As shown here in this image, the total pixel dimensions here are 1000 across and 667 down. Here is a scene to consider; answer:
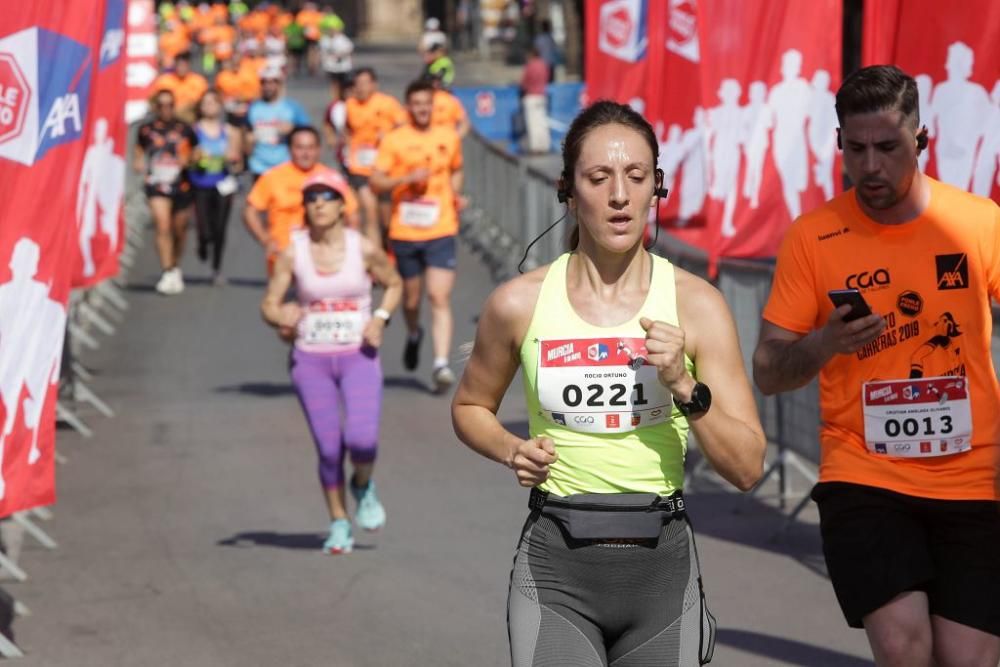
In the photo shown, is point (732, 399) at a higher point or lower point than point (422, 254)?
higher

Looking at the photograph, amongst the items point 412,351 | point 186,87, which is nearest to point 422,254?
point 412,351

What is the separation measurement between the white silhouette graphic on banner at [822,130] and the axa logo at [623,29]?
316 centimetres

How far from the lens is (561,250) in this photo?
19.1 metres

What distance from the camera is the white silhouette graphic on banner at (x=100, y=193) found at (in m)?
11.7

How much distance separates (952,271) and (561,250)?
45.7 ft

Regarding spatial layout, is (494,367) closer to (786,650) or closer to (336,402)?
(786,650)

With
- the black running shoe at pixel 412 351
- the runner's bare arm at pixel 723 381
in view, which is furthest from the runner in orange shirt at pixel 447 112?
the runner's bare arm at pixel 723 381

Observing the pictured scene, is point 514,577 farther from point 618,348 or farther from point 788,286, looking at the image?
point 788,286

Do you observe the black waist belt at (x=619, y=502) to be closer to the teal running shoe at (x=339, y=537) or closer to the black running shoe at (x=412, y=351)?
the teal running shoe at (x=339, y=537)

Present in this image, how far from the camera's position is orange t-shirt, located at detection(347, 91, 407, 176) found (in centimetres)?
2116

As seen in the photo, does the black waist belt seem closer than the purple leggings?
Yes

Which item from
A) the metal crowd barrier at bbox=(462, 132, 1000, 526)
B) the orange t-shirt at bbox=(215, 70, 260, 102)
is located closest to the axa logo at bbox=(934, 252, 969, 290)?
the metal crowd barrier at bbox=(462, 132, 1000, 526)

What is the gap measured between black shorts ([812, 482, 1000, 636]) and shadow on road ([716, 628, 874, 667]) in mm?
2670

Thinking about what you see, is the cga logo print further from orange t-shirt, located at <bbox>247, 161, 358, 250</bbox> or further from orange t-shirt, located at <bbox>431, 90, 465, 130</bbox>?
orange t-shirt, located at <bbox>431, 90, 465, 130</bbox>
